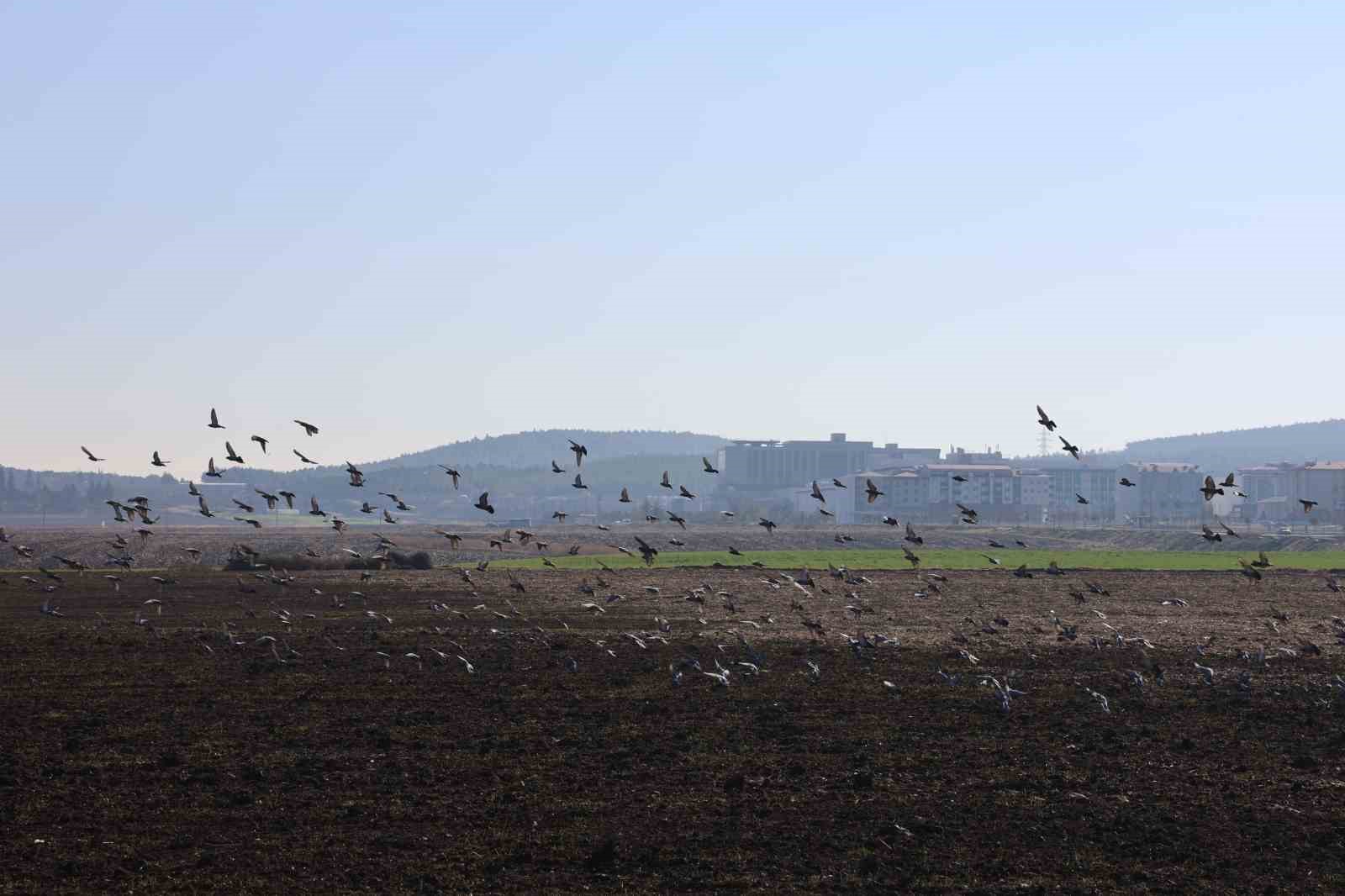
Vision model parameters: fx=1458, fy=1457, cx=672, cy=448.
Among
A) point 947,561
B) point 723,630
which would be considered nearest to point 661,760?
point 723,630

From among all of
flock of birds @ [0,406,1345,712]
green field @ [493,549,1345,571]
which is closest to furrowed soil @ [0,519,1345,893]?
flock of birds @ [0,406,1345,712]

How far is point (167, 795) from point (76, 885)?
481 centimetres

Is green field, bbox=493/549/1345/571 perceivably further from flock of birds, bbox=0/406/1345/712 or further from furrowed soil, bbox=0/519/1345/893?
furrowed soil, bbox=0/519/1345/893

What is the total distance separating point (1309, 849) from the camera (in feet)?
66.5

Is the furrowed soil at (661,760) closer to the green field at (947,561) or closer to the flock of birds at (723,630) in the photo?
the flock of birds at (723,630)

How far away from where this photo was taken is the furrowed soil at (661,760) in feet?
63.5

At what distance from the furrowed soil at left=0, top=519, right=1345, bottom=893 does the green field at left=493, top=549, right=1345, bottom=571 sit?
53103mm

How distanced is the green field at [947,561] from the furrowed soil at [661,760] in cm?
5310

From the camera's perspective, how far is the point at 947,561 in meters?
112

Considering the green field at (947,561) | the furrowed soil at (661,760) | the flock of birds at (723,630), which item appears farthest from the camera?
the green field at (947,561)

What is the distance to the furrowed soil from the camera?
63.5 ft

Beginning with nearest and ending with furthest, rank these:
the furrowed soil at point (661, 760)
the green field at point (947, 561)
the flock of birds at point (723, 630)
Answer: the furrowed soil at point (661, 760)
the flock of birds at point (723, 630)
the green field at point (947, 561)

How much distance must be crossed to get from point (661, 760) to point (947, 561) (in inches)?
3498

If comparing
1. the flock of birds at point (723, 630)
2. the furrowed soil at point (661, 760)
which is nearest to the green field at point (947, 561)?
the flock of birds at point (723, 630)
